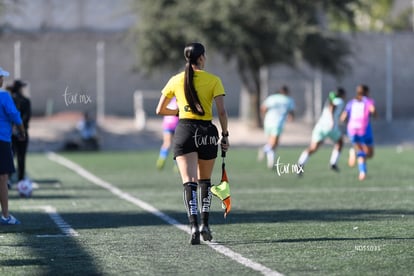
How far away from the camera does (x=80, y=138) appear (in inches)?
1540

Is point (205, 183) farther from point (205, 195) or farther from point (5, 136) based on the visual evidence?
point (5, 136)

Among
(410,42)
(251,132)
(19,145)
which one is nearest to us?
(19,145)

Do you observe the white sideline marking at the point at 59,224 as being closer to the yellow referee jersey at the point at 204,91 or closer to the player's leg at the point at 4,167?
the player's leg at the point at 4,167

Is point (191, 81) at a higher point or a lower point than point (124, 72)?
lower

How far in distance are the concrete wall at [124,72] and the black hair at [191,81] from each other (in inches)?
1232

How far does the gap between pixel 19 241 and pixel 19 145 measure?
7588 mm

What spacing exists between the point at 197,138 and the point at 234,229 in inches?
69.1

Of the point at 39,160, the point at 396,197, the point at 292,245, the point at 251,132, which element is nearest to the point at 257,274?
the point at 292,245

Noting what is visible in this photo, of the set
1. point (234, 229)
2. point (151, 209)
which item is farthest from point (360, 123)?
point (234, 229)

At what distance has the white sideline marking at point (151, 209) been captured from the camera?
926 cm

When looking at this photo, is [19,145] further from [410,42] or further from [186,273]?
[410,42]

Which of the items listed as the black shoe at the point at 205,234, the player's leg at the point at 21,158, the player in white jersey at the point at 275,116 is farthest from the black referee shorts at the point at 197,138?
the player in white jersey at the point at 275,116

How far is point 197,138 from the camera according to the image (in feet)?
36.7

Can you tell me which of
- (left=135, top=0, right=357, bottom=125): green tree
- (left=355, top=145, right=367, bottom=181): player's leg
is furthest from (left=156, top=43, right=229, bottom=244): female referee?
(left=135, top=0, right=357, bottom=125): green tree
